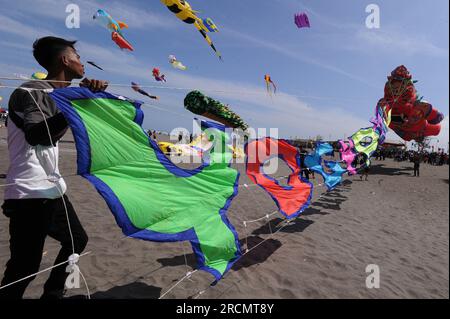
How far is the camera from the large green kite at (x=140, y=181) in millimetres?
2244

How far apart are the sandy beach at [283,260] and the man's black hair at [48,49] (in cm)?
251

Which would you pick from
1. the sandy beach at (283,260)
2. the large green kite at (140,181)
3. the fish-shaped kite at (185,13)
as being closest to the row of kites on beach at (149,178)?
the large green kite at (140,181)

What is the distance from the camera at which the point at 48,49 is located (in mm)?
2217

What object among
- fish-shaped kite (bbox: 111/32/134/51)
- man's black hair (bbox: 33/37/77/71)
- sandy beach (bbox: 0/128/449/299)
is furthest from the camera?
fish-shaped kite (bbox: 111/32/134/51)

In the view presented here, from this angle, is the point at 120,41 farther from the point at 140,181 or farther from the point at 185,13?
the point at 140,181

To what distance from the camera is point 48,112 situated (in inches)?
79.7

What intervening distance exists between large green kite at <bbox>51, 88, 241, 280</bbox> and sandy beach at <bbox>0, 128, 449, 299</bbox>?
2.23ft

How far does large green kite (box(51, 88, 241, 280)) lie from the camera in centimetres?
224

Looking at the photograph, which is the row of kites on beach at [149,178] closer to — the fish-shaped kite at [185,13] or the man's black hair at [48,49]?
the man's black hair at [48,49]

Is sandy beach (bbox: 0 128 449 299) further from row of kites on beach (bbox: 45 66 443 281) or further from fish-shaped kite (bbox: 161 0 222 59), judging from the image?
fish-shaped kite (bbox: 161 0 222 59)

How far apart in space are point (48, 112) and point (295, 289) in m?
3.47

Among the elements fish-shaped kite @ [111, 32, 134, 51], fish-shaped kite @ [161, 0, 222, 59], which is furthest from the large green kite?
fish-shaped kite @ [111, 32, 134, 51]
